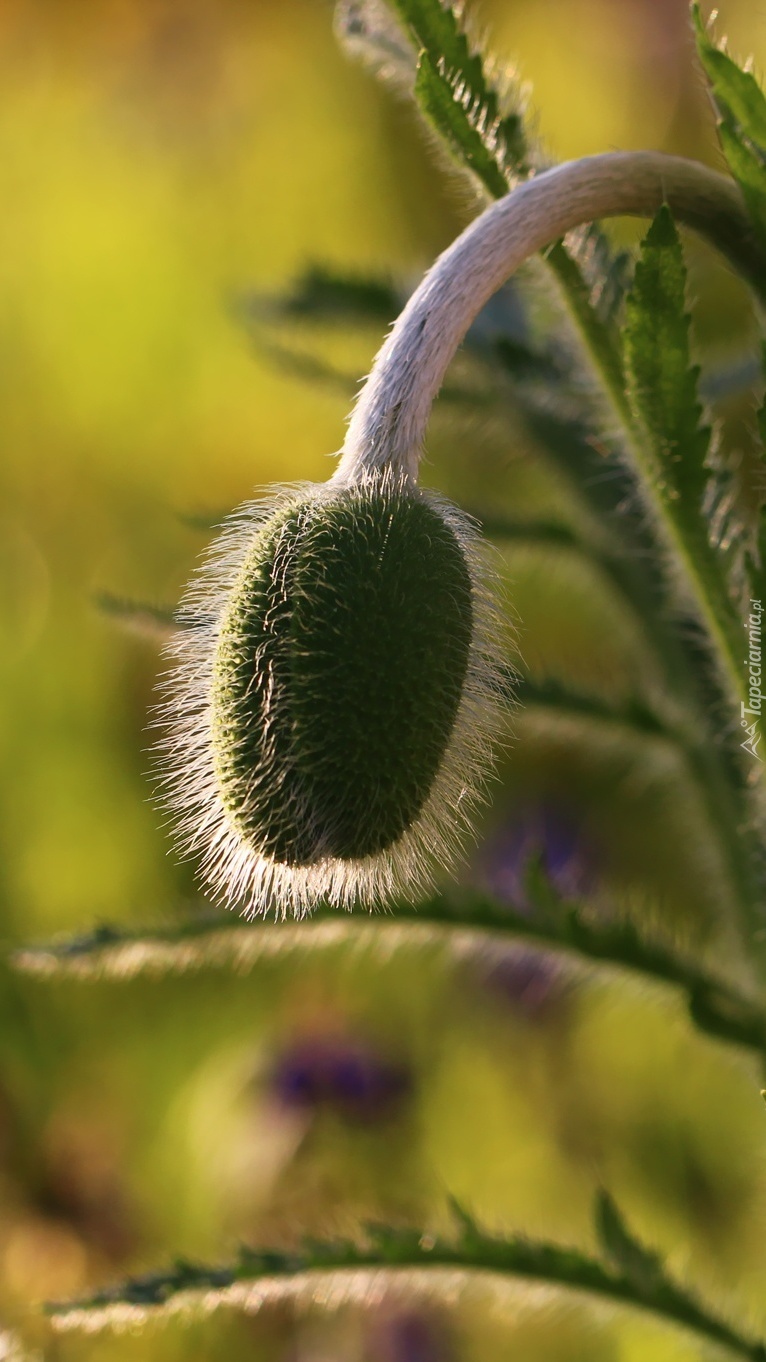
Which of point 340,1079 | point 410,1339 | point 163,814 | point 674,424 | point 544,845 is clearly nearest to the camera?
point 674,424

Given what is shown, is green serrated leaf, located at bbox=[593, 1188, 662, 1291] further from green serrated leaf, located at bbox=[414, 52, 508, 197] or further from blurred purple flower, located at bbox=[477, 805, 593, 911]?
blurred purple flower, located at bbox=[477, 805, 593, 911]

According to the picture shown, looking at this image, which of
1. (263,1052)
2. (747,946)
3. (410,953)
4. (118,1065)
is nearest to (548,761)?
(410,953)

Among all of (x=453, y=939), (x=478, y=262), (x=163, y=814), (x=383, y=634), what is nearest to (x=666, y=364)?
(x=478, y=262)

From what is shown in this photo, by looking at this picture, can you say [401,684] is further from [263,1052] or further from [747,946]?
[263,1052]

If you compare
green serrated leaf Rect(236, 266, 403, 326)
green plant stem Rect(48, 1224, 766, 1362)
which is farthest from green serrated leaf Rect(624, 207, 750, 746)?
green serrated leaf Rect(236, 266, 403, 326)

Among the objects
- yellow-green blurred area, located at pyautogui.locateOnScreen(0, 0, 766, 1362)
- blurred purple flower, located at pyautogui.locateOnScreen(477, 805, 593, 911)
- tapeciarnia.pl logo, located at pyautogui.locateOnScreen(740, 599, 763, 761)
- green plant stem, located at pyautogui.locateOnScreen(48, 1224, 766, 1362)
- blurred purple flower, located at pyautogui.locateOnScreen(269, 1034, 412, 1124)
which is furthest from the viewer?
blurred purple flower, located at pyautogui.locateOnScreen(477, 805, 593, 911)

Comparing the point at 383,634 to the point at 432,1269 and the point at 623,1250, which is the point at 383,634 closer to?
the point at 432,1269

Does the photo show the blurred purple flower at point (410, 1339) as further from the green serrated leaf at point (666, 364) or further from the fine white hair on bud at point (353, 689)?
the green serrated leaf at point (666, 364)

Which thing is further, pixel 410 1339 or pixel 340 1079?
pixel 340 1079
